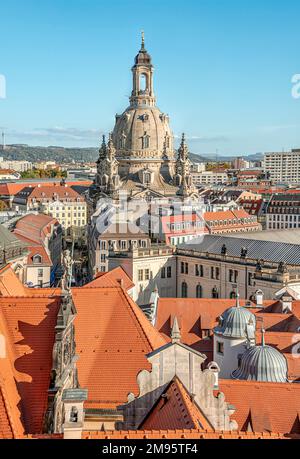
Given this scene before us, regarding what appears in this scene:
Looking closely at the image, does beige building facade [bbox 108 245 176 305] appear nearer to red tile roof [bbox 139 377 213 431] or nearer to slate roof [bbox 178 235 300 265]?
slate roof [bbox 178 235 300 265]

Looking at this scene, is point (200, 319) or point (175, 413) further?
point (200, 319)

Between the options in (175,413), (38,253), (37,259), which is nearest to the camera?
(175,413)

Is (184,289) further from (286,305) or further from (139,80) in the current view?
(139,80)

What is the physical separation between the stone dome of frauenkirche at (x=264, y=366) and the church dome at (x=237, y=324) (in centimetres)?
533

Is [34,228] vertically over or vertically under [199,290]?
over

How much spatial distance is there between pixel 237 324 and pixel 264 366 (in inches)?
259

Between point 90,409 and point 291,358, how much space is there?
43.1 feet

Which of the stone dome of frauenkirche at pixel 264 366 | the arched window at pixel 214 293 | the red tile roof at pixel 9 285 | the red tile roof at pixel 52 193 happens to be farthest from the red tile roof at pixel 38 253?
the red tile roof at pixel 52 193

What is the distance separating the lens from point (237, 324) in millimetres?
33719

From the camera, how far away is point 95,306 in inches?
955

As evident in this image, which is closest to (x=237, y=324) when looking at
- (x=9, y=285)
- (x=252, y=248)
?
(x=9, y=285)

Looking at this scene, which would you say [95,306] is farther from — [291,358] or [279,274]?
[279,274]

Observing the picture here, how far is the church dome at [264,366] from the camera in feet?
89.0
